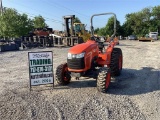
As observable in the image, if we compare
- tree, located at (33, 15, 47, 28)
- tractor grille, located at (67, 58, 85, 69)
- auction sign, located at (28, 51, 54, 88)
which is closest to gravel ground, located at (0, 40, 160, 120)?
auction sign, located at (28, 51, 54, 88)

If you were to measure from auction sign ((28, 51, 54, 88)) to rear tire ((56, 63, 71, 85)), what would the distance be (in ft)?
0.88

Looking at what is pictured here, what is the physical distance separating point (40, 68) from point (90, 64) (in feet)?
5.27

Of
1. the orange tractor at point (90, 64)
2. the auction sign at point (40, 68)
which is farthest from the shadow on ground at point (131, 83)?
the auction sign at point (40, 68)

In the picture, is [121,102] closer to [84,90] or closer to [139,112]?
[139,112]

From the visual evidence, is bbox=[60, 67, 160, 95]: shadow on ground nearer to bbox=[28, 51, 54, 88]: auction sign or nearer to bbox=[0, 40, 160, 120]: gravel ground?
bbox=[0, 40, 160, 120]: gravel ground

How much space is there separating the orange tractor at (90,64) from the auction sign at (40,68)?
15.5 inches

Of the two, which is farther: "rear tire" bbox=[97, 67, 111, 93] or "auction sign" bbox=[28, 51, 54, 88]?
"auction sign" bbox=[28, 51, 54, 88]

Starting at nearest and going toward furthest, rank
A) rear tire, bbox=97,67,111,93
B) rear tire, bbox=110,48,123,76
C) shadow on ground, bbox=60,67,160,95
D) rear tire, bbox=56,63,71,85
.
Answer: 1. rear tire, bbox=97,67,111,93
2. shadow on ground, bbox=60,67,160,95
3. rear tire, bbox=56,63,71,85
4. rear tire, bbox=110,48,123,76

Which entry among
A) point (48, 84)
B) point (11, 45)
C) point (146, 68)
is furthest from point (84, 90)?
point (11, 45)

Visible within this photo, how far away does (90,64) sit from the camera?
7.24m

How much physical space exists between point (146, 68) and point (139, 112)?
5.88 metres

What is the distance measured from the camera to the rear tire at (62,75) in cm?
756

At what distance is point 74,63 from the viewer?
22.8ft

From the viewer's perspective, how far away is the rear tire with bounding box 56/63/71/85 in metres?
7.56
